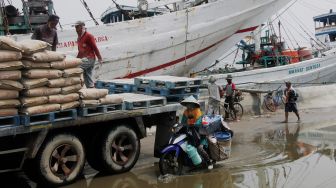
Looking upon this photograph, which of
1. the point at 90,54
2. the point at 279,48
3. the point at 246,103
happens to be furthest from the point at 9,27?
the point at 279,48

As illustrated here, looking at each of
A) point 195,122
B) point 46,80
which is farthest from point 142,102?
point 46,80

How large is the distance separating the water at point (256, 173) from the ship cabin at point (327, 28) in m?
24.9

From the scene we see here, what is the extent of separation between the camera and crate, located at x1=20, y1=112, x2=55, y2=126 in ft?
20.5

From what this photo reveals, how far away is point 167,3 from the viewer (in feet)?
58.2

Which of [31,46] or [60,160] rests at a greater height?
[31,46]

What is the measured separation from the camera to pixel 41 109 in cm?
642

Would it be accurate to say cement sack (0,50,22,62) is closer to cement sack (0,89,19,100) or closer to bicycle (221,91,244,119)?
cement sack (0,89,19,100)

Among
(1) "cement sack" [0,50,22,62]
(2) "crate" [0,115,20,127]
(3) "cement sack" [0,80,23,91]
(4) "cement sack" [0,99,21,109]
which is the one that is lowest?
(2) "crate" [0,115,20,127]

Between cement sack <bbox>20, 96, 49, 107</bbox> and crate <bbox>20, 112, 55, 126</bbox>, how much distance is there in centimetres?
17

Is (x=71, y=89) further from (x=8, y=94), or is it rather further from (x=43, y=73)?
(x=8, y=94)

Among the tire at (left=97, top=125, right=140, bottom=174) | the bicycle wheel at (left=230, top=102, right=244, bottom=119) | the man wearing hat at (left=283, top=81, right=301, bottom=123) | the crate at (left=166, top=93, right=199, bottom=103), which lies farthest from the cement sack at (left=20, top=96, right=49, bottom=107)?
the bicycle wheel at (left=230, top=102, right=244, bottom=119)

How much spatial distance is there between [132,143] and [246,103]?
955cm

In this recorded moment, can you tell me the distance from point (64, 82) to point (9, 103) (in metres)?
0.94

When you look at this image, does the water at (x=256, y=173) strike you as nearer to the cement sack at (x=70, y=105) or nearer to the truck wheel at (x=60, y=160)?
the truck wheel at (x=60, y=160)
